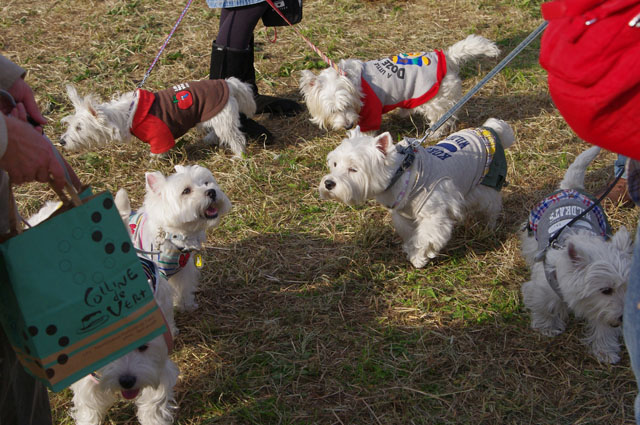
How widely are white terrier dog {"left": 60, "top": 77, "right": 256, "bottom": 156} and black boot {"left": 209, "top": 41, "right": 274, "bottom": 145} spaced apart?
19 cm

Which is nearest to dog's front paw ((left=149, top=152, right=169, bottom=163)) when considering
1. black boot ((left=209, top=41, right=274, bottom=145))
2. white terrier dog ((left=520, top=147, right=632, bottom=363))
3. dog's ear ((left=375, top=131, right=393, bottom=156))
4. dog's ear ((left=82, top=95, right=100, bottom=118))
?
dog's ear ((left=82, top=95, right=100, bottom=118))

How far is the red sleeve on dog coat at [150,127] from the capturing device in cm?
472

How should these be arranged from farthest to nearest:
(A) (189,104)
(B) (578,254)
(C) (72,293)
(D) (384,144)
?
(A) (189,104) → (D) (384,144) → (B) (578,254) → (C) (72,293)

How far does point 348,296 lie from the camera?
3.50m

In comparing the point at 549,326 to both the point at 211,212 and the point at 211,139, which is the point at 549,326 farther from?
the point at 211,139

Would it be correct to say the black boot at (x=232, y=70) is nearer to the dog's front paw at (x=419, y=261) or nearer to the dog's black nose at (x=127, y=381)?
the dog's front paw at (x=419, y=261)

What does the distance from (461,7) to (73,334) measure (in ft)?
25.0

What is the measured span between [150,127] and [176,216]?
2075 millimetres

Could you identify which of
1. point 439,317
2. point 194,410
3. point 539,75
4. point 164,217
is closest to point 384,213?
point 439,317

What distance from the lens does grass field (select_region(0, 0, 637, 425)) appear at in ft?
9.00

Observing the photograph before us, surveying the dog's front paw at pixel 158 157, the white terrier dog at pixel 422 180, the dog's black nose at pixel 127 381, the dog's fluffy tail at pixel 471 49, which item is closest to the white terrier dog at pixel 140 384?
the dog's black nose at pixel 127 381

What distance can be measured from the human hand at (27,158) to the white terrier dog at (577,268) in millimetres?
2359

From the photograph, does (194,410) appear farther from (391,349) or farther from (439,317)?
(439,317)

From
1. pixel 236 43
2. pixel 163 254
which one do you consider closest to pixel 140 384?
pixel 163 254
